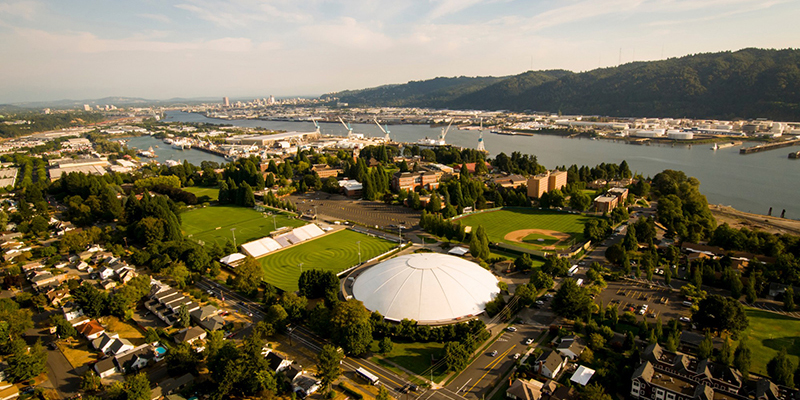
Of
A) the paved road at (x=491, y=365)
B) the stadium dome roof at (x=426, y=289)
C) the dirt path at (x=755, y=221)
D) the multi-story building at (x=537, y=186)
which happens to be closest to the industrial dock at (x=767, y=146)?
the dirt path at (x=755, y=221)

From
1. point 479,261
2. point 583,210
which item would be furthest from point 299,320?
point 583,210

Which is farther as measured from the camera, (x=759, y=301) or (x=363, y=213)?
(x=363, y=213)

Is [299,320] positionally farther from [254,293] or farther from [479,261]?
[479,261]

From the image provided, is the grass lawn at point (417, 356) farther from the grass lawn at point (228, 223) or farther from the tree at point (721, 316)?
the grass lawn at point (228, 223)

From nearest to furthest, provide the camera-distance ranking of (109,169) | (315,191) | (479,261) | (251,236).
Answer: (479,261) → (251,236) → (315,191) → (109,169)

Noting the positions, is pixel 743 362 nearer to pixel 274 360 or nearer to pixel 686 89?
pixel 274 360

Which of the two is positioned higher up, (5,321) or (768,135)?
(768,135)
